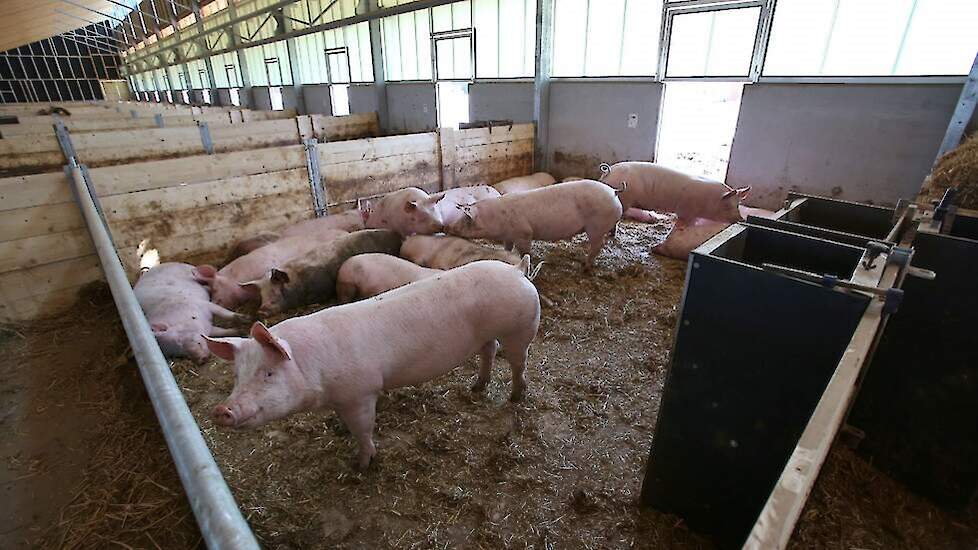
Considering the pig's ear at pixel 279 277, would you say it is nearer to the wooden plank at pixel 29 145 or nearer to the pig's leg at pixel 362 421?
the pig's leg at pixel 362 421

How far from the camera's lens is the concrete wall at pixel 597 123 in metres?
7.55

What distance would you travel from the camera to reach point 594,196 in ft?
16.5

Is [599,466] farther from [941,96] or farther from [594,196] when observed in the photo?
[941,96]

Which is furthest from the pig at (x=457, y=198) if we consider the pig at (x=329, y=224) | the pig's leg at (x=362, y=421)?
the pig's leg at (x=362, y=421)

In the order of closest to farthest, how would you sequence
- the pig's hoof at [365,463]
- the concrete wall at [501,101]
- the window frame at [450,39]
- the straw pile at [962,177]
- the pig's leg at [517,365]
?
the pig's hoof at [365,463]
the pig's leg at [517,365]
the straw pile at [962,177]
the concrete wall at [501,101]
the window frame at [450,39]

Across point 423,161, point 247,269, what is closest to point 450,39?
point 423,161

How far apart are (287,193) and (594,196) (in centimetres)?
368

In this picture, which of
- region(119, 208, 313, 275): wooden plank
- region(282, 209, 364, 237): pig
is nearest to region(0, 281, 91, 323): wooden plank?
region(119, 208, 313, 275): wooden plank

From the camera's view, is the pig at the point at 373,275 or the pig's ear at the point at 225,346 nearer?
the pig's ear at the point at 225,346

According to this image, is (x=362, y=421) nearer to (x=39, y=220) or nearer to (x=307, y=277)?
(x=307, y=277)

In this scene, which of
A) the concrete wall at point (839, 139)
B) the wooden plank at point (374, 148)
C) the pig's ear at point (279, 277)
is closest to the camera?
the pig's ear at point (279, 277)

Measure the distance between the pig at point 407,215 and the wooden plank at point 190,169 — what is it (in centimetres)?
127

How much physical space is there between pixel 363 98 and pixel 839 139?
12265 mm

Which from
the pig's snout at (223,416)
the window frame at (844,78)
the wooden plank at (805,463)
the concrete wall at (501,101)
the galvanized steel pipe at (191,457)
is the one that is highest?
the window frame at (844,78)
